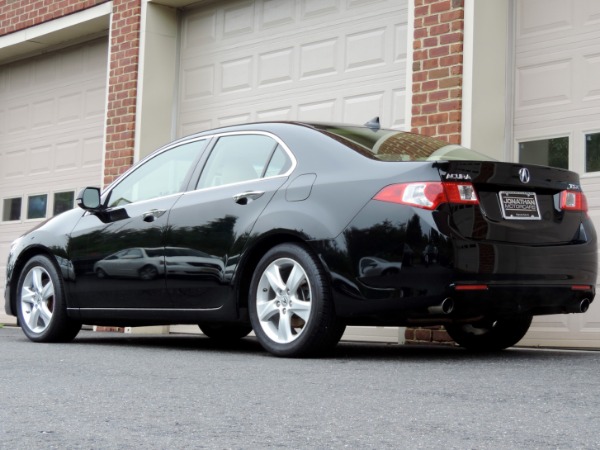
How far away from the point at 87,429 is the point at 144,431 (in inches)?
7.8

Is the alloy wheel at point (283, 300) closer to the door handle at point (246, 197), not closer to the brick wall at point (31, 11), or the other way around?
the door handle at point (246, 197)

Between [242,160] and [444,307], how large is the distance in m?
1.95

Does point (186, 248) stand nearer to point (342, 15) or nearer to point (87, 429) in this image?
point (87, 429)

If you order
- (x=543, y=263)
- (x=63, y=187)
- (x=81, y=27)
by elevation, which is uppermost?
(x=81, y=27)

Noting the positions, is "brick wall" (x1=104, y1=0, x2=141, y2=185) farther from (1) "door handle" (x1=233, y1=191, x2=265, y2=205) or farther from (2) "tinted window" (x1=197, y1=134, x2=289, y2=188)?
(1) "door handle" (x1=233, y1=191, x2=265, y2=205)

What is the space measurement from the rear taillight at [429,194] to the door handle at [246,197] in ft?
3.11

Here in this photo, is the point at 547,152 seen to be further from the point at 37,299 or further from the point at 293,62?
the point at 37,299

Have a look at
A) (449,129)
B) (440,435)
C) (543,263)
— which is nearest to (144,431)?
(440,435)

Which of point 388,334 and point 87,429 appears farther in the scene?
point 388,334

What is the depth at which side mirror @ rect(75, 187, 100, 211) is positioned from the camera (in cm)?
793

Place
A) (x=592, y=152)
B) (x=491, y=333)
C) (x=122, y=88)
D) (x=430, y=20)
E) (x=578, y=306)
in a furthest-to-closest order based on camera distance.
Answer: (x=122, y=88)
(x=430, y=20)
(x=592, y=152)
(x=491, y=333)
(x=578, y=306)

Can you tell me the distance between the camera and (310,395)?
458 cm

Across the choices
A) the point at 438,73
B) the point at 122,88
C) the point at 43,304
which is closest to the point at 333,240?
the point at 43,304

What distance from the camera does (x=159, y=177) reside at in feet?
25.7
